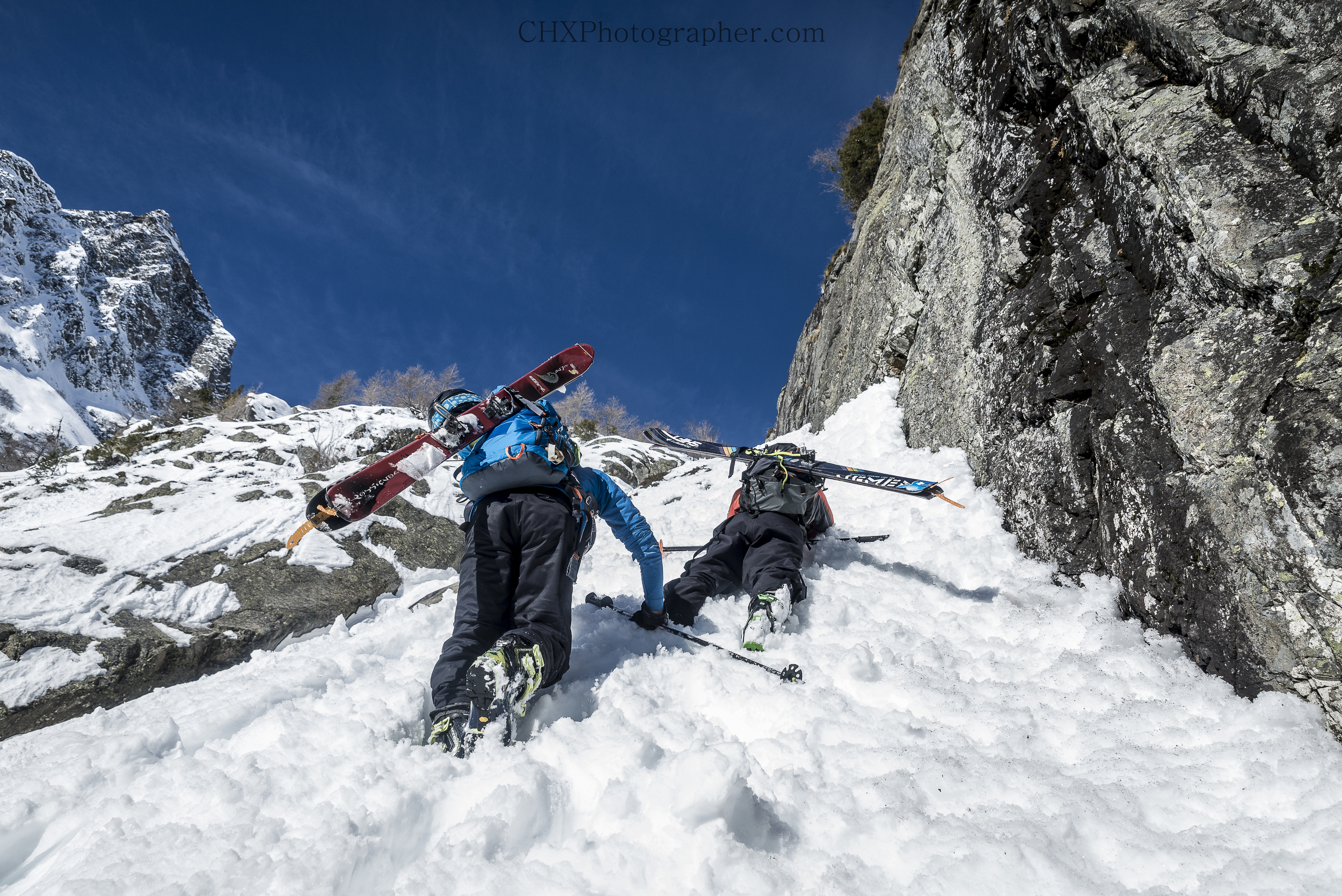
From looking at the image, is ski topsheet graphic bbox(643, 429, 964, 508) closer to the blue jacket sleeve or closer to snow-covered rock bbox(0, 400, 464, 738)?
the blue jacket sleeve

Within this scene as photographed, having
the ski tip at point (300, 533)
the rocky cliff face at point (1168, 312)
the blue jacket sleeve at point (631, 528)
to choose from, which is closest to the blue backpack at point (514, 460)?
the blue jacket sleeve at point (631, 528)

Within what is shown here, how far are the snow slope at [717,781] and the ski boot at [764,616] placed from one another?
20 centimetres

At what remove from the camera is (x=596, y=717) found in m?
2.91

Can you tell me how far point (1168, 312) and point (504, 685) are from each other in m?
5.18

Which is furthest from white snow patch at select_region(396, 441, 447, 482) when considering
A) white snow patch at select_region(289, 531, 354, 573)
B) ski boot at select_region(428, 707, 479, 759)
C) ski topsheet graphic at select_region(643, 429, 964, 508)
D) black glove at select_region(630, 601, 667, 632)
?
ski topsheet graphic at select_region(643, 429, 964, 508)

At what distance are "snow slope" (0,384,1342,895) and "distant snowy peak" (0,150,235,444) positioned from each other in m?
142

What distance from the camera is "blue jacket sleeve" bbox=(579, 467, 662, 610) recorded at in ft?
13.3

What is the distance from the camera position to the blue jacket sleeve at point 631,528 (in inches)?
160

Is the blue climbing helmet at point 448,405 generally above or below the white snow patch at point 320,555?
above

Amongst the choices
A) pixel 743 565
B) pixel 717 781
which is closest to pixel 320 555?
pixel 743 565

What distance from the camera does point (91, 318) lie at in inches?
5261

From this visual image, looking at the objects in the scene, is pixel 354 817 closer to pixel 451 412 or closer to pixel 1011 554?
pixel 451 412

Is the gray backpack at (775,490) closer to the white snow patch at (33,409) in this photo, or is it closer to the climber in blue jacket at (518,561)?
the climber in blue jacket at (518,561)

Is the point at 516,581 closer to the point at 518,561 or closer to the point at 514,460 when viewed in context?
the point at 518,561
